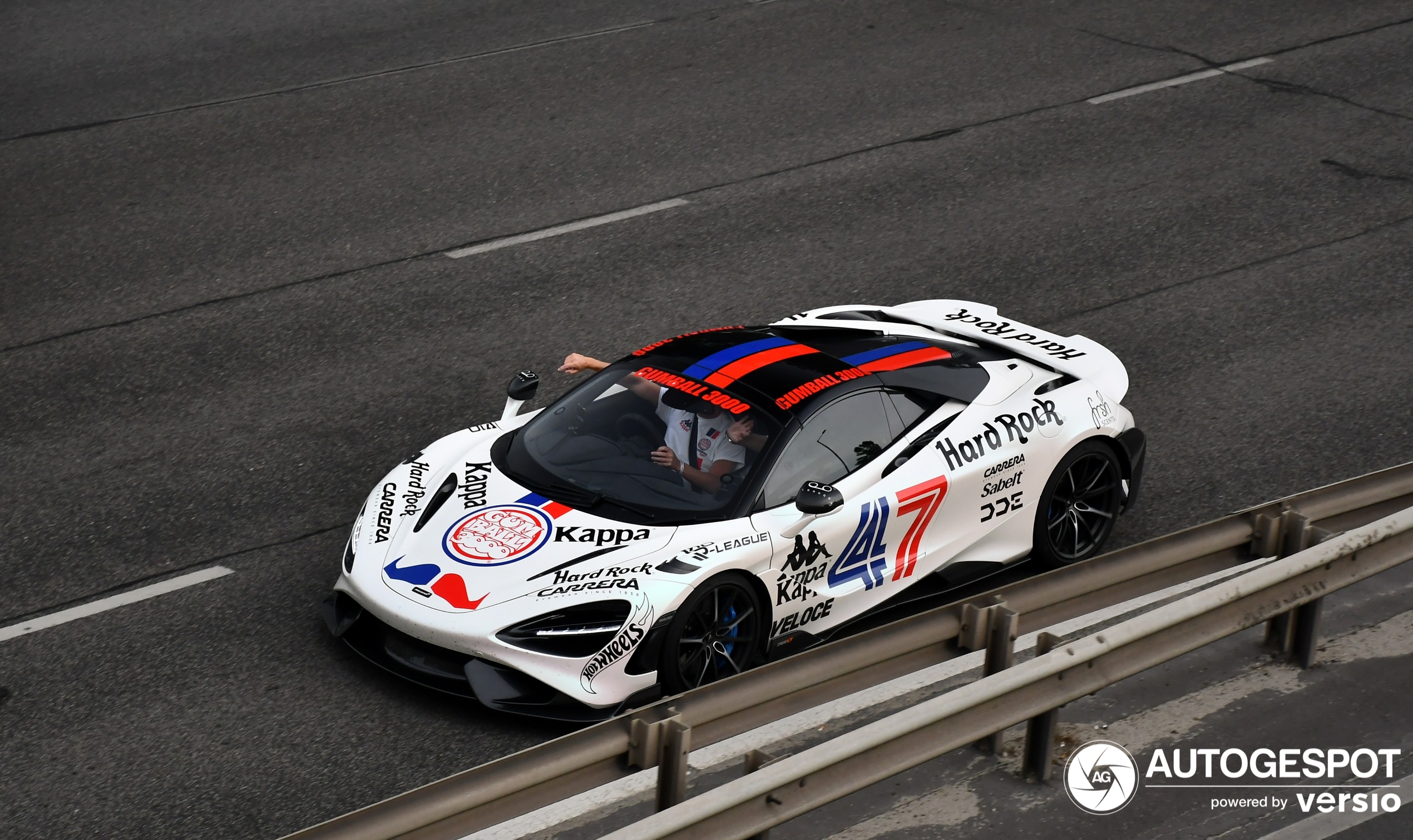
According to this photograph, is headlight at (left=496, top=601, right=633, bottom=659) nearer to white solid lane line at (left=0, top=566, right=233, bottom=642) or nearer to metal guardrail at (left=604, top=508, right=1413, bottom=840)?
metal guardrail at (left=604, top=508, right=1413, bottom=840)

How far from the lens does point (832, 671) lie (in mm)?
5289

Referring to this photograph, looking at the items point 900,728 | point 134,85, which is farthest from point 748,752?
point 134,85

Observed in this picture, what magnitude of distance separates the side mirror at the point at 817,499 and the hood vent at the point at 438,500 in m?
Answer: 1.71

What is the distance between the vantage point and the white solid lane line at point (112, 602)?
7180 mm

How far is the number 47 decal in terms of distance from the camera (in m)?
7.13

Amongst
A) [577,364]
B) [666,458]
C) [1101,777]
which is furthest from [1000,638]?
[577,364]

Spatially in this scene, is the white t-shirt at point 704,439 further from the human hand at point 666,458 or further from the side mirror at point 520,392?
the side mirror at point 520,392

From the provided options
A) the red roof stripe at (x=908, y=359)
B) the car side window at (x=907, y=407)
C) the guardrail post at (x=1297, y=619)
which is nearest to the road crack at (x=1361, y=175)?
the red roof stripe at (x=908, y=359)

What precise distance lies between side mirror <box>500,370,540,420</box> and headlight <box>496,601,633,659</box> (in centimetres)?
190

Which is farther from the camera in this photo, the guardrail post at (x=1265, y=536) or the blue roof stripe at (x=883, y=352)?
the blue roof stripe at (x=883, y=352)

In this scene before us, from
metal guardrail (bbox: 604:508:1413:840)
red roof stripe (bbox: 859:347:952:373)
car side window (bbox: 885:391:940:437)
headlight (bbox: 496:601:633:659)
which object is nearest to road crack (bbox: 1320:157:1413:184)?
red roof stripe (bbox: 859:347:952:373)

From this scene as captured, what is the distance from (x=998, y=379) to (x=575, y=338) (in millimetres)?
3401

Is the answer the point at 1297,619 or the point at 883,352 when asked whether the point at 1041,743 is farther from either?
the point at 883,352

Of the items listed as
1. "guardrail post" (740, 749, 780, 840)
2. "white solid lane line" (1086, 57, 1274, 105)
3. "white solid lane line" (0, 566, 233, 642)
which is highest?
"white solid lane line" (1086, 57, 1274, 105)
